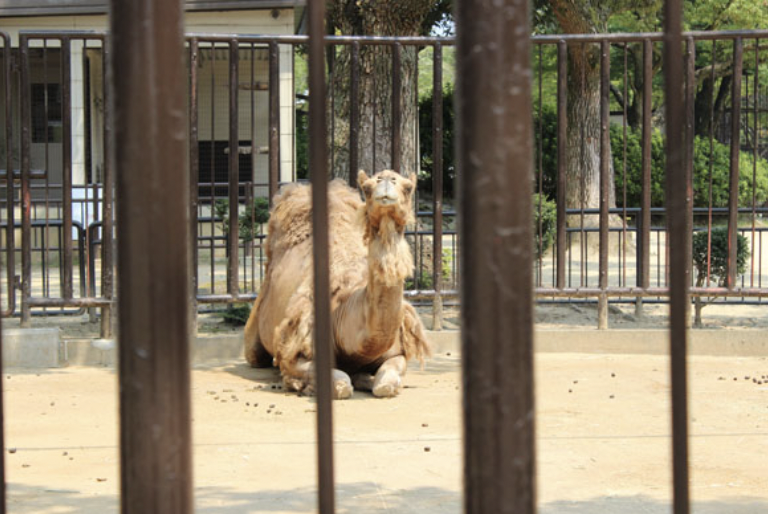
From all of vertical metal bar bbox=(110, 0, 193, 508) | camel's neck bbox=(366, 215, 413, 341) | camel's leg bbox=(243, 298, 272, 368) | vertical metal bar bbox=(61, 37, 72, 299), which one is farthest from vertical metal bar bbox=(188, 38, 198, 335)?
vertical metal bar bbox=(110, 0, 193, 508)

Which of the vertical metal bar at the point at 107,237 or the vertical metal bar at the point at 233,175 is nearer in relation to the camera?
the vertical metal bar at the point at 107,237

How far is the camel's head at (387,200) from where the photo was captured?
696 cm

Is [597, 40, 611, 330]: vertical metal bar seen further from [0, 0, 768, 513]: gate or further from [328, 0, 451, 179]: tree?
[0, 0, 768, 513]: gate

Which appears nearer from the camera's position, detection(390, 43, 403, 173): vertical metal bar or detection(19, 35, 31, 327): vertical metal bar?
detection(19, 35, 31, 327): vertical metal bar

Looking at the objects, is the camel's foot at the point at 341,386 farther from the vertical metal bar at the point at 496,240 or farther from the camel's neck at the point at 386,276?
the vertical metal bar at the point at 496,240

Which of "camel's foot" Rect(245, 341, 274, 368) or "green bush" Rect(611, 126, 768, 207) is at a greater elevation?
"green bush" Rect(611, 126, 768, 207)

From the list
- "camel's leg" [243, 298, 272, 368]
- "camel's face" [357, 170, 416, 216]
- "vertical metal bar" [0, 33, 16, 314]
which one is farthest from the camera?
"camel's leg" [243, 298, 272, 368]

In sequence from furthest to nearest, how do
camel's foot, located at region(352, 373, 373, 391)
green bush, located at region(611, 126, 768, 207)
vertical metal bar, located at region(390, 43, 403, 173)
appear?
green bush, located at region(611, 126, 768, 207) < vertical metal bar, located at region(390, 43, 403, 173) < camel's foot, located at region(352, 373, 373, 391)

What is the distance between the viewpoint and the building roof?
19.3 metres

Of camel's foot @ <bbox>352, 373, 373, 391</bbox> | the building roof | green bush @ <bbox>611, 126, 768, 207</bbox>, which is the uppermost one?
the building roof

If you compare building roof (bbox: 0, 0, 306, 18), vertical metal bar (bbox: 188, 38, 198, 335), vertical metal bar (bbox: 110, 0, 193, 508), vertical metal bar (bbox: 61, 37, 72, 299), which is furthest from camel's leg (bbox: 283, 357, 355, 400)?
building roof (bbox: 0, 0, 306, 18)

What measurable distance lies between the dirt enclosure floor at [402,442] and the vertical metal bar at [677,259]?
9.61ft

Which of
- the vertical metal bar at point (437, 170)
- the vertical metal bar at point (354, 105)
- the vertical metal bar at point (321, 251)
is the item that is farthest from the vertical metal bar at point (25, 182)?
the vertical metal bar at point (321, 251)

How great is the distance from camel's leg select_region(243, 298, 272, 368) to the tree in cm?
270
